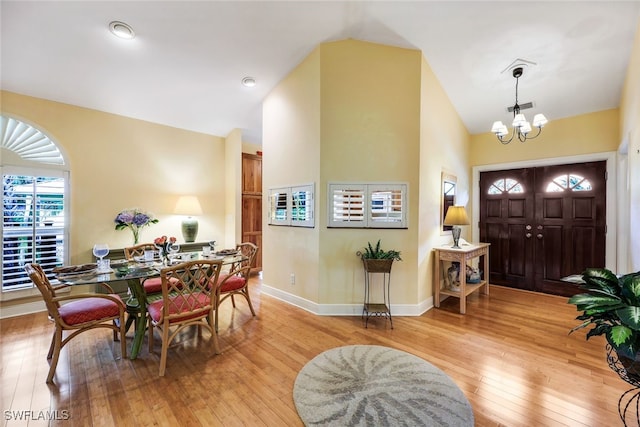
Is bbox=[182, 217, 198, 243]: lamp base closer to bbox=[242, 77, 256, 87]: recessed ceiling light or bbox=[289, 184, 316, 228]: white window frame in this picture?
bbox=[289, 184, 316, 228]: white window frame

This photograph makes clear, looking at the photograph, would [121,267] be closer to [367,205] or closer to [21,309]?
[21,309]

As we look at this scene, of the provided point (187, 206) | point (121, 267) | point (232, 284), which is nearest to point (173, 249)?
point (121, 267)

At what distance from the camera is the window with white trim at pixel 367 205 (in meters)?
3.15

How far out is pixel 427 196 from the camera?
3.37m

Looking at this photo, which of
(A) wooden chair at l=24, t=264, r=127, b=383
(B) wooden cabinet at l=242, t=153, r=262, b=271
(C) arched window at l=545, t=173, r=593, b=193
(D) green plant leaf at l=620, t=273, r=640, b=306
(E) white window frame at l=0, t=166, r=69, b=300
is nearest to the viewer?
(D) green plant leaf at l=620, t=273, r=640, b=306

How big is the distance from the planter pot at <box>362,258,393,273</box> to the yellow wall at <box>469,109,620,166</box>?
3352 millimetres

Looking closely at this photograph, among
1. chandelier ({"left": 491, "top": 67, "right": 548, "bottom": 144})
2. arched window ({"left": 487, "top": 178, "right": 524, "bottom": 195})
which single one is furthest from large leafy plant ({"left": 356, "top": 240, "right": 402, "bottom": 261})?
arched window ({"left": 487, "top": 178, "right": 524, "bottom": 195})

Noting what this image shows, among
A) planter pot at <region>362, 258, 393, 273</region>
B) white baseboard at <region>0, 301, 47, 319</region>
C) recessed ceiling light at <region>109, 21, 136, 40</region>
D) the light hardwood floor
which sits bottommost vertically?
the light hardwood floor

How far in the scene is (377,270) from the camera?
290 cm

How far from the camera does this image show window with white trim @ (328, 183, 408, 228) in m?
3.15

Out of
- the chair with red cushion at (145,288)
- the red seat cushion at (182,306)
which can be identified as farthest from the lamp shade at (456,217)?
the chair with red cushion at (145,288)

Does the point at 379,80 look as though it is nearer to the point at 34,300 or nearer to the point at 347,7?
the point at 347,7

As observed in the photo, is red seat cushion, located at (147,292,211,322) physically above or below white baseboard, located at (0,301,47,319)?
above

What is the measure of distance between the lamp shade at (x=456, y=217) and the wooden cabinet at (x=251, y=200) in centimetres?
359
